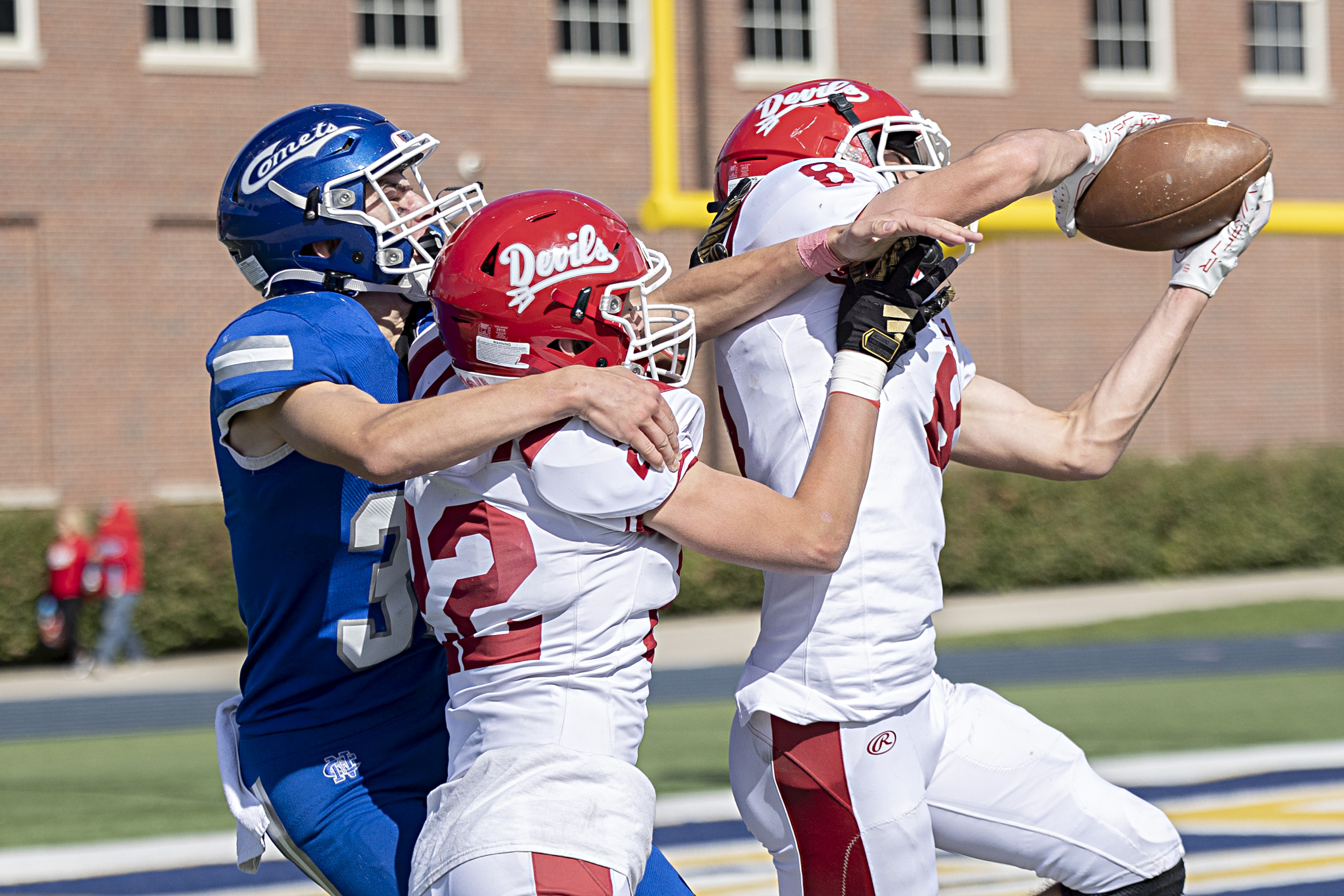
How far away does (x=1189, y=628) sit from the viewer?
48.9 feet

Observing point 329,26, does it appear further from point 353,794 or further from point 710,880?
point 353,794

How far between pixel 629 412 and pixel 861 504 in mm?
605

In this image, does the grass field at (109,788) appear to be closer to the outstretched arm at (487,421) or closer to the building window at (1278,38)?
the outstretched arm at (487,421)

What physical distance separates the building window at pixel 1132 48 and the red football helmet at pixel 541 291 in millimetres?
18697

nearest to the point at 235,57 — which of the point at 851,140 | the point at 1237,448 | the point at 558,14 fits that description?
the point at 558,14

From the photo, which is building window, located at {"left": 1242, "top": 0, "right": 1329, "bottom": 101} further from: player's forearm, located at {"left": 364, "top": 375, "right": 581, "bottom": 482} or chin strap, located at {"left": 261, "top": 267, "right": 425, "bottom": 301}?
player's forearm, located at {"left": 364, "top": 375, "right": 581, "bottom": 482}

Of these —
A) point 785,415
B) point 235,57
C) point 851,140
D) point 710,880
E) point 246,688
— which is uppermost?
point 235,57

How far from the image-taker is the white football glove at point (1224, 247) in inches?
126

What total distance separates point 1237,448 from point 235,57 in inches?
548

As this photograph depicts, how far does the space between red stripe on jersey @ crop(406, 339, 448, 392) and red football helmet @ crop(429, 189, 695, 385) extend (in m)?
0.19

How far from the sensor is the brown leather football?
10.3ft

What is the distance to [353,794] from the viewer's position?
8.44 ft

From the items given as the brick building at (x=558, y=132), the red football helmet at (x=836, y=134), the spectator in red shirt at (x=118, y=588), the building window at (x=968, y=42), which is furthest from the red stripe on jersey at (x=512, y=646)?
the building window at (x=968, y=42)

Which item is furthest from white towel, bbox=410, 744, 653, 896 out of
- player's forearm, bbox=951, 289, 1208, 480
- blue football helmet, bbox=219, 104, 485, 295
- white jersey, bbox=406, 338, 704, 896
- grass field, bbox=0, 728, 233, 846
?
grass field, bbox=0, 728, 233, 846
